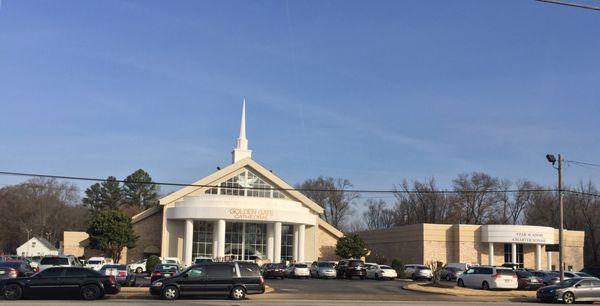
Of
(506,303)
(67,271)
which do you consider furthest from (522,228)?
(67,271)

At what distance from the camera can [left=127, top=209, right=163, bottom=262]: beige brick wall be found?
63.4 m

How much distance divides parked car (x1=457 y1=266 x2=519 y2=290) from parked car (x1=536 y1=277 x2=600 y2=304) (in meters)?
4.30

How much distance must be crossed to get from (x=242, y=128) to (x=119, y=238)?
2079cm

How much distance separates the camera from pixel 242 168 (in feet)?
210

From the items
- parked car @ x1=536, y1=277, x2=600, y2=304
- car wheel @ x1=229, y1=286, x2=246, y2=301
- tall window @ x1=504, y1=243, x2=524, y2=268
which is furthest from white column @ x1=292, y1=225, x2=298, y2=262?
car wheel @ x1=229, y1=286, x2=246, y2=301

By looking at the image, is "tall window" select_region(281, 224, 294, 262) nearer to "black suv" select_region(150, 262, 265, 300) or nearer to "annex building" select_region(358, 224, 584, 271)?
"annex building" select_region(358, 224, 584, 271)

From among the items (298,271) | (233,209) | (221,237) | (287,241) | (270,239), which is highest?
(233,209)

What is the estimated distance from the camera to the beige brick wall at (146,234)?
6338cm

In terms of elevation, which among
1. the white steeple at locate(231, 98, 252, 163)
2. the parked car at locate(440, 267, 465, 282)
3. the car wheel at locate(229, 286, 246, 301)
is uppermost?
the white steeple at locate(231, 98, 252, 163)

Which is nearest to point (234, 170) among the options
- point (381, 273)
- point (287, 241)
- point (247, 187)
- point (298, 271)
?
point (247, 187)

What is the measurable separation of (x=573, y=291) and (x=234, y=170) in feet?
130

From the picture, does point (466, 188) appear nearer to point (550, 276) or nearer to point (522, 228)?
point (522, 228)

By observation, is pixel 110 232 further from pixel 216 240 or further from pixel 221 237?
pixel 221 237

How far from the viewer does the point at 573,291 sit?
2909cm
